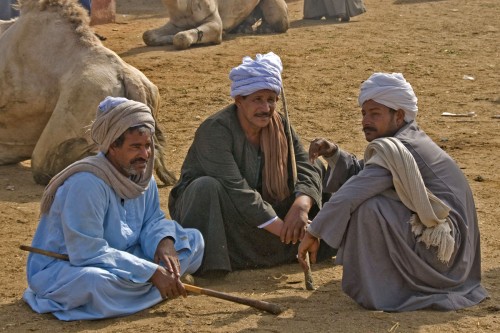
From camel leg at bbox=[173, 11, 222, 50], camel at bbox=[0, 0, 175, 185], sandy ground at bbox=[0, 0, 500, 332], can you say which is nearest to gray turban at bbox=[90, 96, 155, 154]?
sandy ground at bbox=[0, 0, 500, 332]

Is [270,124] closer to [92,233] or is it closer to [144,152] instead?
[144,152]

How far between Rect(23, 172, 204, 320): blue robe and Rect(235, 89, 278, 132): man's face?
0.87m

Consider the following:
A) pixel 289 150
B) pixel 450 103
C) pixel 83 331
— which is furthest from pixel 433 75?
pixel 83 331

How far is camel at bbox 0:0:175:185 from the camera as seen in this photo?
27.5 ft

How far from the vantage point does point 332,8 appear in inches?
620

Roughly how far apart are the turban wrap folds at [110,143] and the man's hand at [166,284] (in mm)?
425

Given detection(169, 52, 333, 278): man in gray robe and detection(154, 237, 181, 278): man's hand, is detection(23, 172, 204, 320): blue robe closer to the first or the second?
detection(154, 237, 181, 278): man's hand

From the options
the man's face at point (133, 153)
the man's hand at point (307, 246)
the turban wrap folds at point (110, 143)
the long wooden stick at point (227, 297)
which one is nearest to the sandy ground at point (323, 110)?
the long wooden stick at point (227, 297)

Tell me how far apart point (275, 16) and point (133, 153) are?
30.6 ft

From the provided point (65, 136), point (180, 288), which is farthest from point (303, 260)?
point (65, 136)

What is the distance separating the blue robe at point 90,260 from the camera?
5516 mm

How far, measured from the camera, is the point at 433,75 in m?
12.1

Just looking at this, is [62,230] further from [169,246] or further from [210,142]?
[210,142]

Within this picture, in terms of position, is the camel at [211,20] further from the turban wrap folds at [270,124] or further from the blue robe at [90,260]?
the blue robe at [90,260]
